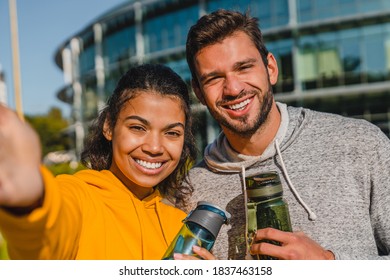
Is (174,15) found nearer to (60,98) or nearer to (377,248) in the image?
(60,98)

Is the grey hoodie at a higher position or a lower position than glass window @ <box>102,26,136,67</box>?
lower

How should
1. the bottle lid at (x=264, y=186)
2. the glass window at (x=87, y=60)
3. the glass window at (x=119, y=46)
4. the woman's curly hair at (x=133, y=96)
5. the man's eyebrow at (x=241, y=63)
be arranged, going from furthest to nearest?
the glass window at (x=87, y=60) < the glass window at (x=119, y=46) < the man's eyebrow at (x=241, y=63) < the woman's curly hair at (x=133, y=96) < the bottle lid at (x=264, y=186)

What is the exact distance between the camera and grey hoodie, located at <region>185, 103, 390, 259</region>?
1.52 metres

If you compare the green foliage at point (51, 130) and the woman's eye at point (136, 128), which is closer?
the woman's eye at point (136, 128)

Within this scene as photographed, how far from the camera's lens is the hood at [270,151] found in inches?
66.2

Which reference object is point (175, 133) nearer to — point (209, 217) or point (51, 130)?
point (209, 217)

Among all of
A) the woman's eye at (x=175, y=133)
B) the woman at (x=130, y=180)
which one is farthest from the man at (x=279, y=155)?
the woman's eye at (x=175, y=133)

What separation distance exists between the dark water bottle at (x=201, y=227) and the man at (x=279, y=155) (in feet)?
0.88

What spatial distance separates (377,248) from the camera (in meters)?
1.58

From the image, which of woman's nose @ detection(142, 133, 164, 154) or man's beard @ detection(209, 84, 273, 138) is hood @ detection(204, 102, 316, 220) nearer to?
man's beard @ detection(209, 84, 273, 138)

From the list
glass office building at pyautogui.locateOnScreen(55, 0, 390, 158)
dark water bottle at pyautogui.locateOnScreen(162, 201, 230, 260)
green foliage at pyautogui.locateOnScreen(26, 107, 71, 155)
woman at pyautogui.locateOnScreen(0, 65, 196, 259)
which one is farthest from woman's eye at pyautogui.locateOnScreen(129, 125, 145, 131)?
green foliage at pyautogui.locateOnScreen(26, 107, 71, 155)

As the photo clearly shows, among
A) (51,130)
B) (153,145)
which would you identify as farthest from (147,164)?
(51,130)

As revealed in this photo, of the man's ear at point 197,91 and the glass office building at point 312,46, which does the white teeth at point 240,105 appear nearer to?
the man's ear at point 197,91
